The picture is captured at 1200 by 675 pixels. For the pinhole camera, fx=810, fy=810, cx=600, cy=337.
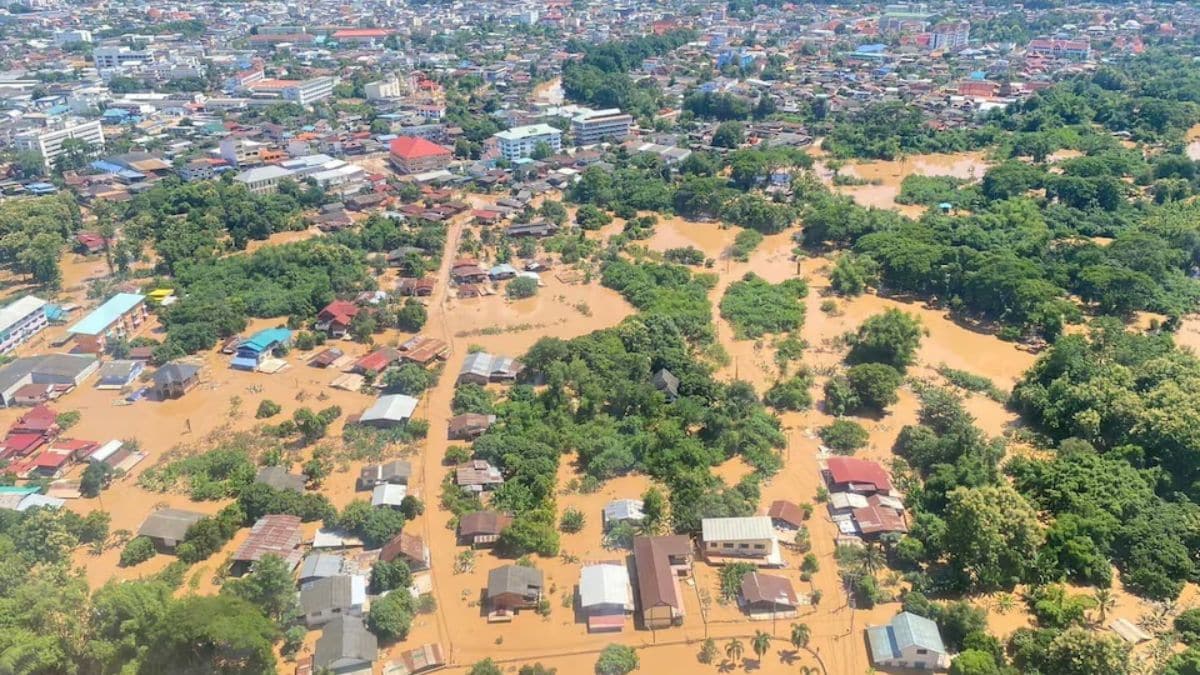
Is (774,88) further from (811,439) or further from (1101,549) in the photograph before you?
(1101,549)

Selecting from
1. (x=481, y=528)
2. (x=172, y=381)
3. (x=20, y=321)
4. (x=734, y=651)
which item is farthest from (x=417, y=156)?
(x=734, y=651)

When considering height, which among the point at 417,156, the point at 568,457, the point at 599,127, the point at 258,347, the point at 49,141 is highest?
the point at 49,141

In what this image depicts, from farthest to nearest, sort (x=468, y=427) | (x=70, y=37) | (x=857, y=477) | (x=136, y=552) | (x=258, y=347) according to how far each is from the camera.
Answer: (x=70, y=37)
(x=258, y=347)
(x=468, y=427)
(x=857, y=477)
(x=136, y=552)

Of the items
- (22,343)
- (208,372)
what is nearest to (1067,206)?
(208,372)

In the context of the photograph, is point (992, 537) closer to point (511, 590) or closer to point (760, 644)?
point (760, 644)

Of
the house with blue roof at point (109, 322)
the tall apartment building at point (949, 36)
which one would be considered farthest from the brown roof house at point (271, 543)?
the tall apartment building at point (949, 36)

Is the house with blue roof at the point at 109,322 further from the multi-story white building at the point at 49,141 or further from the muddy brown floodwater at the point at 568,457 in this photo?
the multi-story white building at the point at 49,141

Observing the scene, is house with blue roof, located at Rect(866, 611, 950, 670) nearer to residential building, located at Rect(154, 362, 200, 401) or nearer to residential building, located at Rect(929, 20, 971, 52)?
residential building, located at Rect(154, 362, 200, 401)
